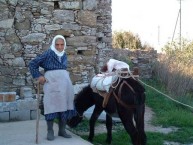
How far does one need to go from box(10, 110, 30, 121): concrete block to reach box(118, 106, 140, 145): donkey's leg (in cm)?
192

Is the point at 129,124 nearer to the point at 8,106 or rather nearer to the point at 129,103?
the point at 129,103

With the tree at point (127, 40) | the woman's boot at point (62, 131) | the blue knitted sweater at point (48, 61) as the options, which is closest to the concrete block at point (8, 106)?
the woman's boot at point (62, 131)

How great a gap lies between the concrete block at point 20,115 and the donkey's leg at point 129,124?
1.92m

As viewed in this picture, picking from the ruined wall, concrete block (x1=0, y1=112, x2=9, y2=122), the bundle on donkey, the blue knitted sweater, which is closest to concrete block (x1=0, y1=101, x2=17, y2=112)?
concrete block (x1=0, y1=112, x2=9, y2=122)

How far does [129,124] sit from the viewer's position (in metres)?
5.00

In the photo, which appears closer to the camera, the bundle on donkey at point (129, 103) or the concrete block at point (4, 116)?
the bundle on donkey at point (129, 103)

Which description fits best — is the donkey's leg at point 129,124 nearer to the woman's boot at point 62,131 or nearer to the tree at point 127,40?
the woman's boot at point 62,131

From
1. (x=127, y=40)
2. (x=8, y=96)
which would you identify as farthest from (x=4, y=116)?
(x=127, y=40)

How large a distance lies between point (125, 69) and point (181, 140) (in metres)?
1.95

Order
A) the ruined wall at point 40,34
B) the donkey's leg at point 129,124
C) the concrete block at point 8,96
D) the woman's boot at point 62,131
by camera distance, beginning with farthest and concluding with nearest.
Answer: the ruined wall at point 40,34 < the concrete block at point 8,96 < the woman's boot at point 62,131 < the donkey's leg at point 129,124

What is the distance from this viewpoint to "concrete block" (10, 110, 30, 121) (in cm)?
629

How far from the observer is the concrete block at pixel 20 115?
20.6 ft

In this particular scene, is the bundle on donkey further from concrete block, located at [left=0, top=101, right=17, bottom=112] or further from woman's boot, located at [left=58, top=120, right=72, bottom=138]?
concrete block, located at [left=0, top=101, right=17, bottom=112]

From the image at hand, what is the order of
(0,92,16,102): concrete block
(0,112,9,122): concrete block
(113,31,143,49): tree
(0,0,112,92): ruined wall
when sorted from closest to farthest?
(0,112,9,122): concrete block < (0,92,16,102): concrete block < (0,0,112,92): ruined wall < (113,31,143,49): tree
